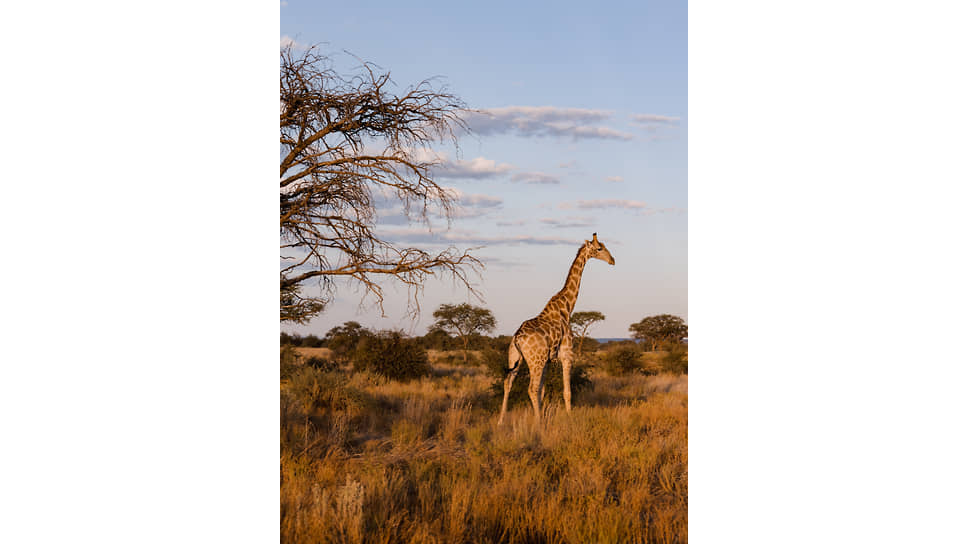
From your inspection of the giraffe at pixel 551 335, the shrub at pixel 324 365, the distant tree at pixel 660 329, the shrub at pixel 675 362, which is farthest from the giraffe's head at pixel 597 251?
the distant tree at pixel 660 329

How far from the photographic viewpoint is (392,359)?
9.48 meters

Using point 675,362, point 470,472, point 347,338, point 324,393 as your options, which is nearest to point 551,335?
point 470,472

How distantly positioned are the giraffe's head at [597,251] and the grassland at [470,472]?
1447 millimetres

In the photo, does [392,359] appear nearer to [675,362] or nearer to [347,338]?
[347,338]

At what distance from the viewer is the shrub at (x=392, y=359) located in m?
9.43

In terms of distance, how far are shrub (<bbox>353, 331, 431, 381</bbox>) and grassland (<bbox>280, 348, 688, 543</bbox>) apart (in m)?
2.68

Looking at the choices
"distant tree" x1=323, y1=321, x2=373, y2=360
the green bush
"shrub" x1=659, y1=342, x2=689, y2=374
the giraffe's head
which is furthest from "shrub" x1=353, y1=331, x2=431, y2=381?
"shrub" x1=659, y1=342, x2=689, y2=374

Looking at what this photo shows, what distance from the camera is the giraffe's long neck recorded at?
5887 millimetres

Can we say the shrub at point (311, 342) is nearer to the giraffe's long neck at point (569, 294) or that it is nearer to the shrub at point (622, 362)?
Result: the shrub at point (622, 362)

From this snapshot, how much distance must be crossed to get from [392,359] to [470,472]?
565 cm

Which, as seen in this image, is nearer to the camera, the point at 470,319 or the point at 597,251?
the point at 597,251
